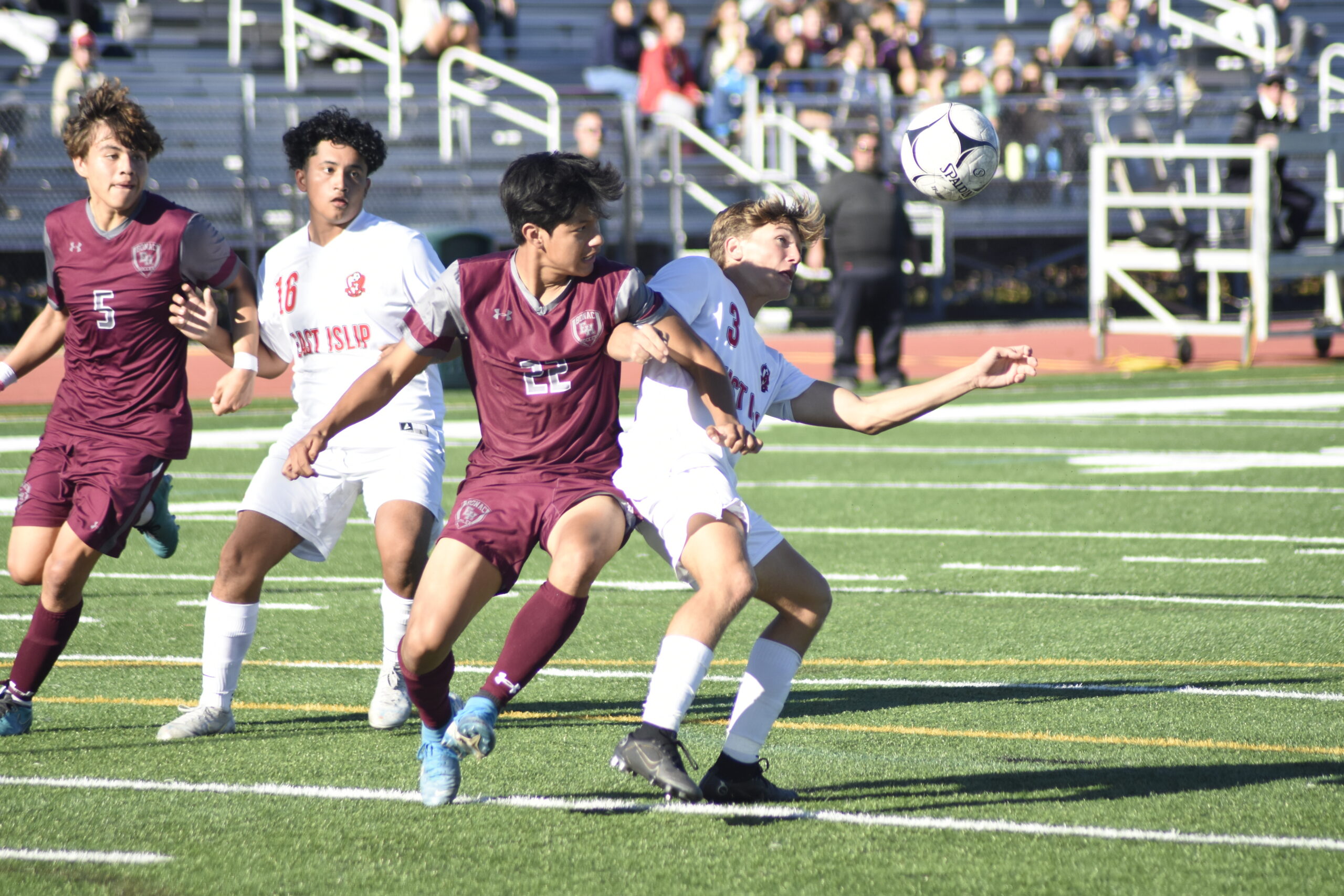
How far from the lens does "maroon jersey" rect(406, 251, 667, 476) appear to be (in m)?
4.77

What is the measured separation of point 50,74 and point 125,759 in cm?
1792

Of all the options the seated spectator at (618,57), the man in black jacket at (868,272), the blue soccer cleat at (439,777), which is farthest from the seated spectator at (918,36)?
the blue soccer cleat at (439,777)

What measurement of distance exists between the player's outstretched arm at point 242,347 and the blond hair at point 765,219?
1672mm

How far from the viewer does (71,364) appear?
581 cm

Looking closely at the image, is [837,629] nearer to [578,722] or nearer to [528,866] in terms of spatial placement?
[578,722]

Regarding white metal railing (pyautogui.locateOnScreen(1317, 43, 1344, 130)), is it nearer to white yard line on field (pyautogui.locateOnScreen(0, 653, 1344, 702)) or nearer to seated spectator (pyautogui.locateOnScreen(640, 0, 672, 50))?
seated spectator (pyautogui.locateOnScreen(640, 0, 672, 50))

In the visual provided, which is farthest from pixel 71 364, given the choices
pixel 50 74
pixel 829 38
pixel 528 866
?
pixel 829 38

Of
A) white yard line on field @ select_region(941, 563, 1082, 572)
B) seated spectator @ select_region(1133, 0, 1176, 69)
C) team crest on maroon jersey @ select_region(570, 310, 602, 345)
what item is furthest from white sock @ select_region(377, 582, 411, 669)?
seated spectator @ select_region(1133, 0, 1176, 69)

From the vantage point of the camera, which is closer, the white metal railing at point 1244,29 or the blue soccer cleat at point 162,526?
the blue soccer cleat at point 162,526

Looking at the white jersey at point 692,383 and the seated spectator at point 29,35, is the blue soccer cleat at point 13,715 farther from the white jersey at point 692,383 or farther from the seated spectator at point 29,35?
the seated spectator at point 29,35

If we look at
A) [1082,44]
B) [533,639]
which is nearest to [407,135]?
[1082,44]

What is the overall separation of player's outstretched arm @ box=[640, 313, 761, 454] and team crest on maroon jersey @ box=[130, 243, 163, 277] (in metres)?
1.98

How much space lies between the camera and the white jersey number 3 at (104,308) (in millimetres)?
5688

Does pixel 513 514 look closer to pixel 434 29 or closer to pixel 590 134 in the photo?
pixel 590 134
